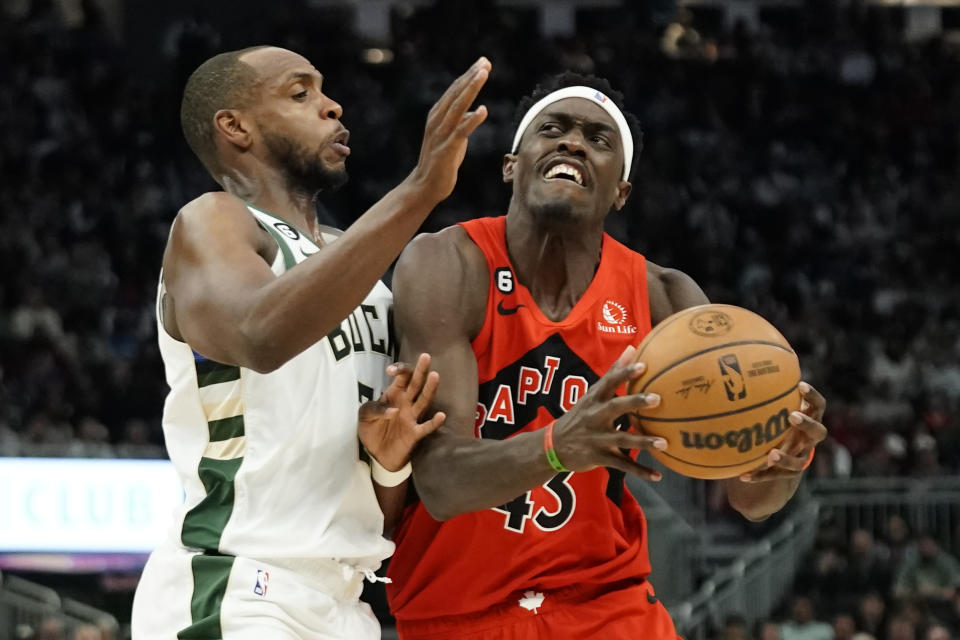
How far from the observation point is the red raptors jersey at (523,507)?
3977 mm

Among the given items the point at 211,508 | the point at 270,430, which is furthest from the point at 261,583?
the point at 270,430

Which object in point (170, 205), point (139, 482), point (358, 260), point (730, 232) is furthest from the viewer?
point (730, 232)

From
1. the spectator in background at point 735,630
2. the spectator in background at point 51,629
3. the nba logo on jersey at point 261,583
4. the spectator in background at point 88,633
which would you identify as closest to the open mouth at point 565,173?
the nba logo on jersey at point 261,583

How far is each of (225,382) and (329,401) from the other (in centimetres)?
28

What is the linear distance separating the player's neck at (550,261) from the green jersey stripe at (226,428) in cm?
98

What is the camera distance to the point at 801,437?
3645 mm

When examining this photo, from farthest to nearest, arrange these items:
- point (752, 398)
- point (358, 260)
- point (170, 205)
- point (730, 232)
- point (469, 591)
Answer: point (730, 232) → point (170, 205) → point (469, 591) → point (752, 398) → point (358, 260)

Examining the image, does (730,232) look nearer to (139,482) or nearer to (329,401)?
(139,482)

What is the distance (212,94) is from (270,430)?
43.1 inches

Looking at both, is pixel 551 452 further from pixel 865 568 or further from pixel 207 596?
pixel 865 568

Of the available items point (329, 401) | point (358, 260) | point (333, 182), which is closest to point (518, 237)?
point (333, 182)

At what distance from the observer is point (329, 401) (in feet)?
12.2

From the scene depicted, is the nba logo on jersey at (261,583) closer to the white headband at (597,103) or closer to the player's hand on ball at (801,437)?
the player's hand on ball at (801,437)

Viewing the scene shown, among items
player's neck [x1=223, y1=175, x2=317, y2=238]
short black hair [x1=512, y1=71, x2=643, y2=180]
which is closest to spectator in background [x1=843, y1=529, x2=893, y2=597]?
short black hair [x1=512, y1=71, x2=643, y2=180]
